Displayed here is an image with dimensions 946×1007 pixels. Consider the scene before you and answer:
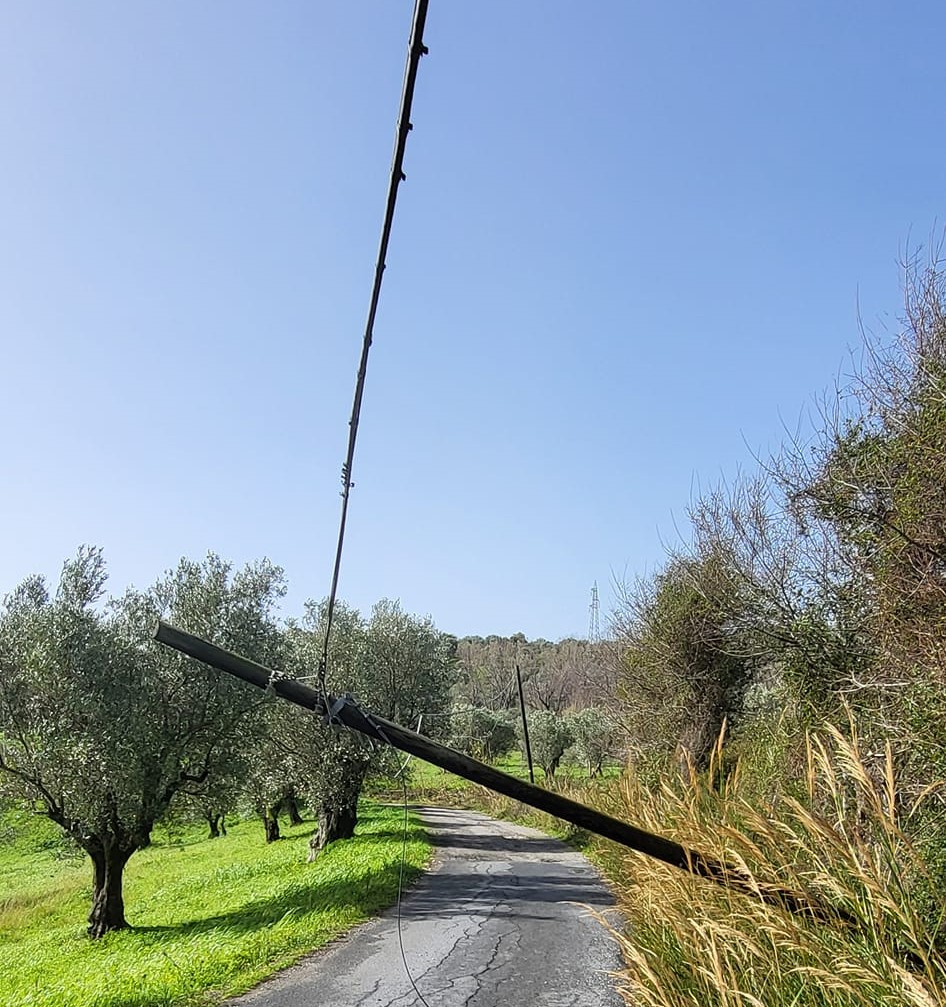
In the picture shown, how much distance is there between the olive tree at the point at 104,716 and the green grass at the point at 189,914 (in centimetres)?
150

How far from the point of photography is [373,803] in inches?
1420

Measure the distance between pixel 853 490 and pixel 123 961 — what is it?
12.9 meters

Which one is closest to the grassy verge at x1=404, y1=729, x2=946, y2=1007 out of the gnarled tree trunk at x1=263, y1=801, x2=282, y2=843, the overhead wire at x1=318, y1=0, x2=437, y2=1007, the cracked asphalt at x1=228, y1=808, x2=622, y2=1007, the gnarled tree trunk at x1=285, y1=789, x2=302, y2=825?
the cracked asphalt at x1=228, y1=808, x2=622, y2=1007

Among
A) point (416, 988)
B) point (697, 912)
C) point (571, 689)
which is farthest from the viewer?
Result: point (571, 689)

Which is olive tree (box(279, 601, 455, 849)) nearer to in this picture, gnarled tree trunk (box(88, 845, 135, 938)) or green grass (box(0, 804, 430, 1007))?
green grass (box(0, 804, 430, 1007))

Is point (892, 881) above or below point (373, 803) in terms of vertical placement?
above

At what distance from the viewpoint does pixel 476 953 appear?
32.7 feet

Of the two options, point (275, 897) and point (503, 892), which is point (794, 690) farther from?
point (275, 897)

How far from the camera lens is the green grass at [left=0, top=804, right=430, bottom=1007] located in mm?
9305

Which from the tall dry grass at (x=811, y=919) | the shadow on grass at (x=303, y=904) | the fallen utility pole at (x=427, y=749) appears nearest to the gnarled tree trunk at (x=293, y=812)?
the shadow on grass at (x=303, y=904)

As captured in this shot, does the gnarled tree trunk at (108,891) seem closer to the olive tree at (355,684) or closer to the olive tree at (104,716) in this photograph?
the olive tree at (104,716)

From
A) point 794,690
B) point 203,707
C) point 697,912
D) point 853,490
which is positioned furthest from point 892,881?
point 203,707

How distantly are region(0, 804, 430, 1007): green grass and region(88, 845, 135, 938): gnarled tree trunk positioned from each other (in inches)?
18.0

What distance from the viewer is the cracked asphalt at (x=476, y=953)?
820cm
